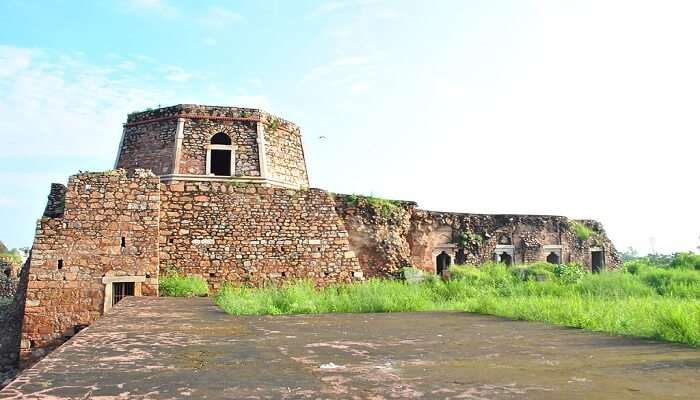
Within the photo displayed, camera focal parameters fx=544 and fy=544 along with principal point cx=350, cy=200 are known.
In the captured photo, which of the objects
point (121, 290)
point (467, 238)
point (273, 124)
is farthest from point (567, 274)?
point (121, 290)

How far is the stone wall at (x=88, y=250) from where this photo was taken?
1064 cm

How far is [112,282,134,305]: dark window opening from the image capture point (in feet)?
36.3

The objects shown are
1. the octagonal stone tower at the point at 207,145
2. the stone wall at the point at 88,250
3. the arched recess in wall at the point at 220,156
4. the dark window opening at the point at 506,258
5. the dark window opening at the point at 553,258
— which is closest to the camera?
the stone wall at the point at 88,250

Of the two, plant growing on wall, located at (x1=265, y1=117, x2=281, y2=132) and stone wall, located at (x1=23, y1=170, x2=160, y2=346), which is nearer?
stone wall, located at (x1=23, y1=170, x2=160, y2=346)

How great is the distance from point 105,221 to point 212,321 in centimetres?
630

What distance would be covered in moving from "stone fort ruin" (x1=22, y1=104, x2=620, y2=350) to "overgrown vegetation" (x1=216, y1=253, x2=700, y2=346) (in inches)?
62.5

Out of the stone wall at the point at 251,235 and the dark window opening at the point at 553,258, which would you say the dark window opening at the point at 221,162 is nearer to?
the stone wall at the point at 251,235

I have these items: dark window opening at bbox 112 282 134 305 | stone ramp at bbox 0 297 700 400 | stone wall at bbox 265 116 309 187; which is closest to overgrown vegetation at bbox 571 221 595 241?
stone wall at bbox 265 116 309 187

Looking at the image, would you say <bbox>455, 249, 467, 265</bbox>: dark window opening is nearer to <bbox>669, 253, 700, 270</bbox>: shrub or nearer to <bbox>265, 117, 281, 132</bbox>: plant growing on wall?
<bbox>669, 253, 700, 270</bbox>: shrub

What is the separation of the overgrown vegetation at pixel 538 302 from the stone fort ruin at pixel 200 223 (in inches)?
62.5

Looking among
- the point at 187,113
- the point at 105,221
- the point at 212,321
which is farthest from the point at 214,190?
the point at 212,321

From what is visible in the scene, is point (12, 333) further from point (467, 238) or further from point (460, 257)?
point (467, 238)

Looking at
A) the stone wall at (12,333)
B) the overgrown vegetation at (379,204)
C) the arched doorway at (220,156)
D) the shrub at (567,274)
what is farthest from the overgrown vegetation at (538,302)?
the arched doorway at (220,156)

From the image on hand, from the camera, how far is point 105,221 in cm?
1121
